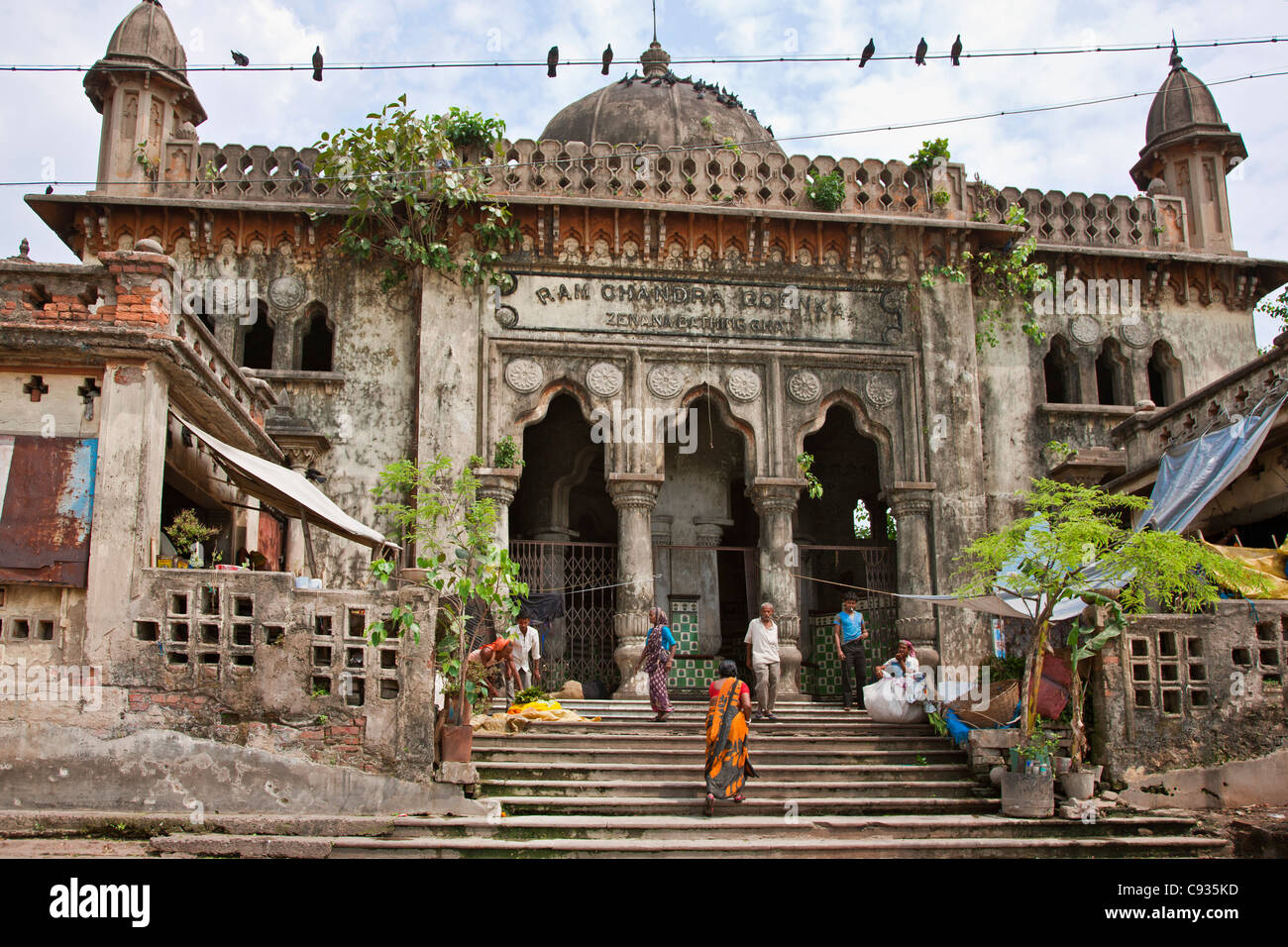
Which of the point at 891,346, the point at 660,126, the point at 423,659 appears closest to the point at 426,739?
the point at 423,659

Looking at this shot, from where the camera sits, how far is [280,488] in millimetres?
11703

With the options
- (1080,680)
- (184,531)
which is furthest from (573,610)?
(1080,680)

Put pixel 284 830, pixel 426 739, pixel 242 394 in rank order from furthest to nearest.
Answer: pixel 242 394 < pixel 426 739 < pixel 284 830

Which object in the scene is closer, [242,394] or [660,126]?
[242,394]

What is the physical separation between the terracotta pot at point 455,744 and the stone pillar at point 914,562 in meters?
7.45

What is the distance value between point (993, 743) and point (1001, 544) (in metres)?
1.89

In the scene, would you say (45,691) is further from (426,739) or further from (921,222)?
(921,222)

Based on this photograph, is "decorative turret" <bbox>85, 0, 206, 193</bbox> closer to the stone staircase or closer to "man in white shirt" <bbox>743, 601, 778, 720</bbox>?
the stone staircase

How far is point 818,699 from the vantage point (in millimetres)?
16547

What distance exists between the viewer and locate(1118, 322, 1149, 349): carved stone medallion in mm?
17922

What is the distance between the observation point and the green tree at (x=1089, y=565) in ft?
34.5

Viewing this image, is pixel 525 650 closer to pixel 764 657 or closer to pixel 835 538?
pixel 764 657

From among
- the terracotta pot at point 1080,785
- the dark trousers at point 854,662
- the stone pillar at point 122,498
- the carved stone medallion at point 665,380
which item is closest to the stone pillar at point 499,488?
the carved stone medallion at point 665,380

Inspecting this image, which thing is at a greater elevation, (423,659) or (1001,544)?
(1001,544)
